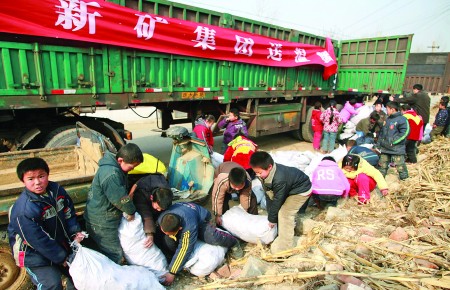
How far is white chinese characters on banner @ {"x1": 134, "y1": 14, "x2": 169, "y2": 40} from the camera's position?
13.5ft

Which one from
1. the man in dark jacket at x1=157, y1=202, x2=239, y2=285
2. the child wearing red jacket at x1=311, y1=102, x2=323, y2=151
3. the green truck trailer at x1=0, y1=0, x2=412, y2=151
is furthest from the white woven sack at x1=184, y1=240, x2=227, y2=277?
the child wearing red jacket at x1=311, y1=102, x2=323, y2=151

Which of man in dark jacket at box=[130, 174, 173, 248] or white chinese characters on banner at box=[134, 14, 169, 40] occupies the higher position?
white chinese characters on banner at box=[134, 14, 169, 40]

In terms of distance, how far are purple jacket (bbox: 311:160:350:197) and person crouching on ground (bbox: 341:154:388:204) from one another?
0.82 feet

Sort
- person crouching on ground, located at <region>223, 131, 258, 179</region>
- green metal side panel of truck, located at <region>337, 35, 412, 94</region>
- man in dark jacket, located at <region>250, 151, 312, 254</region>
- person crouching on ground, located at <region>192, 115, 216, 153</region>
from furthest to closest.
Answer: green metal side panel of truck, located at <region>337, 35, 412, 94</region> < person crouching on ground, located at <region>192, 115, 216, 153</region> < person crouching on ground, located at <region>223, 131, 258, 179</region> < man in dark jacket, located at <region>250, 151, 312, 254</region>

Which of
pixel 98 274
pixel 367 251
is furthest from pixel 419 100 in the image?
pixel 98 274

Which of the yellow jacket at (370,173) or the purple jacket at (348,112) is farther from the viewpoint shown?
the purple jacket at (348,112)

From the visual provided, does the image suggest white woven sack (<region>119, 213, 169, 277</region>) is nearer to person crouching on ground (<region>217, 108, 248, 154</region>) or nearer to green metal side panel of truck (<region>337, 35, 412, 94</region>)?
person crouching on ground (<region>217, 108, 248, 154</region>)

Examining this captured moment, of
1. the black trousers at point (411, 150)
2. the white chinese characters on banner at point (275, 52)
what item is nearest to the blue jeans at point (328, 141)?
the black trousers at point (411, 150)

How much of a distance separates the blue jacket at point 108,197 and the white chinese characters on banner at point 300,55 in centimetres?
552

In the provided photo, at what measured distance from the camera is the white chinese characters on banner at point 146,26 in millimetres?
4102

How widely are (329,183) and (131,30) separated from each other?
3.34 meters

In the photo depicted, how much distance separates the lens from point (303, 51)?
7.00 meters

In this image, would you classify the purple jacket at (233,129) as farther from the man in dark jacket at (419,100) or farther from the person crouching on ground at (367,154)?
the man in dark jacket at (419,100)

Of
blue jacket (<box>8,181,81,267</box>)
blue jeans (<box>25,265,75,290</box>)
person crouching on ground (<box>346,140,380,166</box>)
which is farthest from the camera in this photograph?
person crouching on ground (<box>346,140,380,166</box>)
